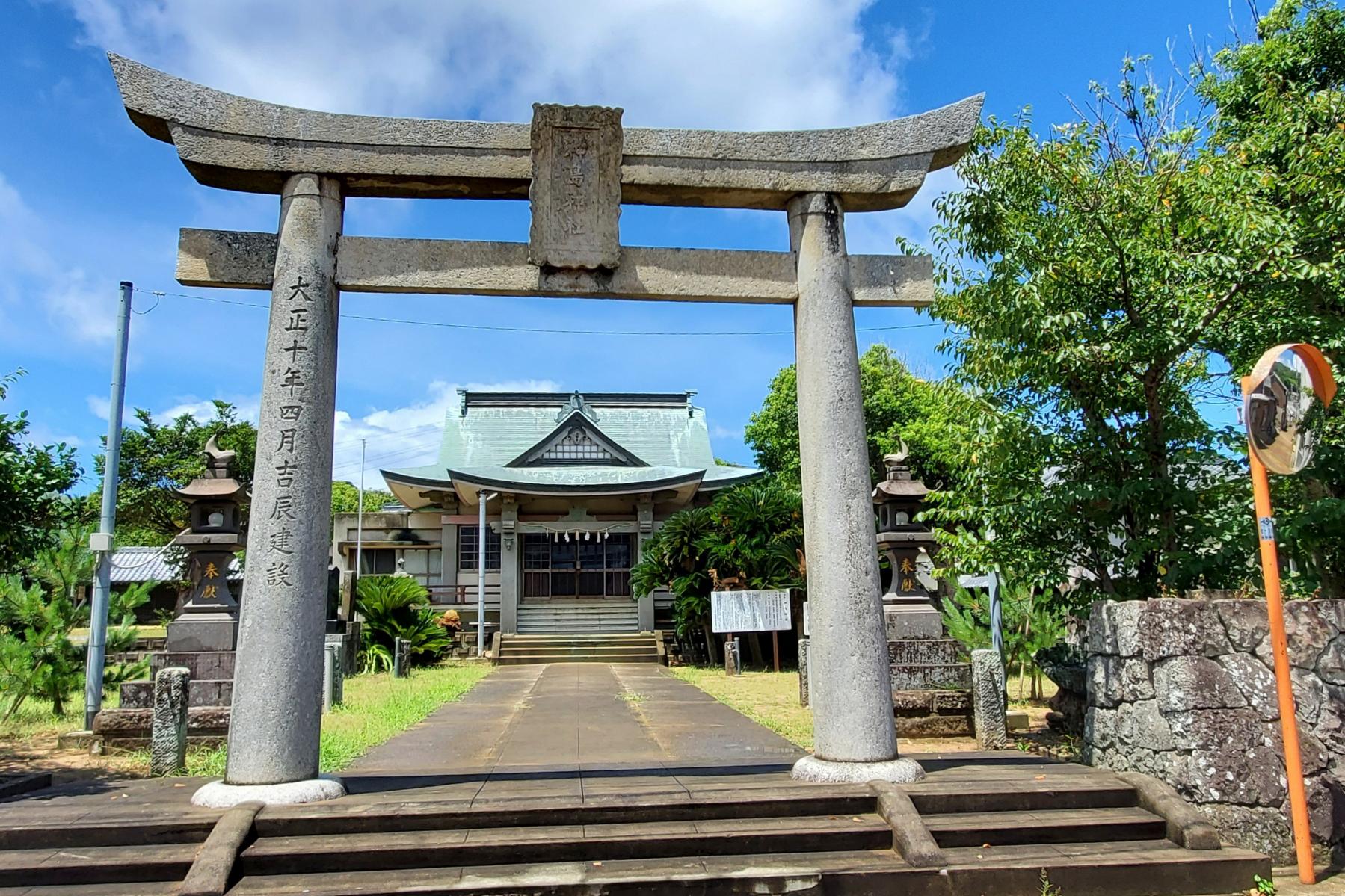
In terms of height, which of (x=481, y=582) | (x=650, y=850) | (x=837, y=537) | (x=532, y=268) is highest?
(x=532, y=268)

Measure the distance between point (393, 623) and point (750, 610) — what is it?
830 centimetres

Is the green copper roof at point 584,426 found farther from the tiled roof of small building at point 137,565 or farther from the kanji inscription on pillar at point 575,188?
the kanji inscription on pillar at point 575,188

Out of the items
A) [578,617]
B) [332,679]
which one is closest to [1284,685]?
[332,679]

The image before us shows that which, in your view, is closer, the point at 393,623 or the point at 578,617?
the point at 393,623

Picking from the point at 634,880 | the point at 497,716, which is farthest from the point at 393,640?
the point at 634,880

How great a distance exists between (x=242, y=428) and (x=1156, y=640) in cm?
3402

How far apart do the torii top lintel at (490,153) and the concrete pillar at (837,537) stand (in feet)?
1.32

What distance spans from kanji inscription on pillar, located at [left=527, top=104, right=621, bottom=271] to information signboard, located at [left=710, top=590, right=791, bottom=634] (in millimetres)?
12862

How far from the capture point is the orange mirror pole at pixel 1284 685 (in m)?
5.36

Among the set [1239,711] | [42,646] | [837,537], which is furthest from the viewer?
[42,646]

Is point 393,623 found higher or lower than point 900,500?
lower

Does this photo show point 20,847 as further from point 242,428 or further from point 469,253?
point 242,428

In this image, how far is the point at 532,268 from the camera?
6.84 metres

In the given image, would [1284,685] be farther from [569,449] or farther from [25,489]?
[569,449]
